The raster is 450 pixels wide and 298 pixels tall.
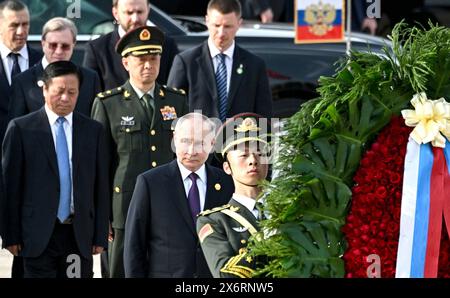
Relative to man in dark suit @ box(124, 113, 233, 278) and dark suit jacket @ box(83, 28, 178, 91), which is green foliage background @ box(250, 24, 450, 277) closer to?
man in dark suit @ box(124, 113, 233, 278)

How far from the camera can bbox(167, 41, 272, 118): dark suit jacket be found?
31.2ft

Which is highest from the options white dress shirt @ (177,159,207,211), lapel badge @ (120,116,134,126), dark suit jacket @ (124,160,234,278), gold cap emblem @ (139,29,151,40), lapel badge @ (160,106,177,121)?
gold cap emblem @ (139,29,151,40)

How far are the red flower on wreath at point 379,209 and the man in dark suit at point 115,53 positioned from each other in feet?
15.6

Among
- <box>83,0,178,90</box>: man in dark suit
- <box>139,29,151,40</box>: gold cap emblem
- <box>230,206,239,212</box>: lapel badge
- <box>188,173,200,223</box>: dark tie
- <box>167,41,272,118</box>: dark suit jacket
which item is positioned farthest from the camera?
<box>83,0,178,90</box>: man in dark suit

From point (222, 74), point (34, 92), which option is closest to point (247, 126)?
point (34, 92)

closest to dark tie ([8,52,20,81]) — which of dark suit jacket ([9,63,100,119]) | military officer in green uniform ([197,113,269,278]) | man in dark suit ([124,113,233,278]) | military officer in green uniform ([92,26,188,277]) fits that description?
dark suit jacket ([9,63,100,119])

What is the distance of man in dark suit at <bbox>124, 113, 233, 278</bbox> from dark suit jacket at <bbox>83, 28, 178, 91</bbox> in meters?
2.30

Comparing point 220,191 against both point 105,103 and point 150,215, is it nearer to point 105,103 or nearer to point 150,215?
point 150,215

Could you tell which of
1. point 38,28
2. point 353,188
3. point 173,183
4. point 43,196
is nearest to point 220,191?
point 173,183

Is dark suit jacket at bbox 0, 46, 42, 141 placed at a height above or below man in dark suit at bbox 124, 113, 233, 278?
above

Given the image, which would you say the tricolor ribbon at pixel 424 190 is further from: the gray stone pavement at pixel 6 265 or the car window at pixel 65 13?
the car window at pixel 65 13

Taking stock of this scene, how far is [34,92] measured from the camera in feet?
29.5

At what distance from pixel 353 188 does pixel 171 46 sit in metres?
5.00

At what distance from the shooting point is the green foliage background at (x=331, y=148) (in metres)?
5.06
